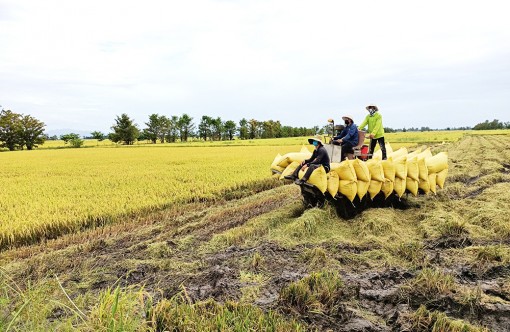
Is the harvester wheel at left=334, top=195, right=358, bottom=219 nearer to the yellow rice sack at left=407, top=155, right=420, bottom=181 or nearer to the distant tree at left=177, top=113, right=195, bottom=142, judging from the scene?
the yellow rice sack at left=407, top=155, right=420, bottom=181

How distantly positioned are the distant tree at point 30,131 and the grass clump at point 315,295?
174ft

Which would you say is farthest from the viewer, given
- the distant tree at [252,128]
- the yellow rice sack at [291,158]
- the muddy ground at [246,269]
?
the distant tree at [252,128]

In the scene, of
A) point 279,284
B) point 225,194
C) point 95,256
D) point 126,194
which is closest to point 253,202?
point 225,194

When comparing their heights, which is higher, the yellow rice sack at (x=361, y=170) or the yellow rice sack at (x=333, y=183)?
the yellow rice sack at (x=361, y=170)

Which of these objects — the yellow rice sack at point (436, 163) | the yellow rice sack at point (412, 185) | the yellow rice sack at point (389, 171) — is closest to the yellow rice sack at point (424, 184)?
the yellow rice sack at point (412, 185)

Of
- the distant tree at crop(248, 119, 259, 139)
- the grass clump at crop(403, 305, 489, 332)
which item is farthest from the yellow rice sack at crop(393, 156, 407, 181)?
the distant tree at crop(248, 119, 259, 139)

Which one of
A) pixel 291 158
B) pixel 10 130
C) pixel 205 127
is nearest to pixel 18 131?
pixel 10 130

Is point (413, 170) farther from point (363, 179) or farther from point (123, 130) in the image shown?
point (123, 130)

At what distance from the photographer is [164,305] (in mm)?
2762

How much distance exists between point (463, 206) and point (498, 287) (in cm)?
350

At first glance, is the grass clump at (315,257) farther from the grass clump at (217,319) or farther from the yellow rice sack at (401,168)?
the yellow rice sack at (401,168)

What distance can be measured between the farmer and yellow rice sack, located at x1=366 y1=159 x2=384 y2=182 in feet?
2.77

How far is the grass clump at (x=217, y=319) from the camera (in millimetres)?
2574

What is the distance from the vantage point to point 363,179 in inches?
236
